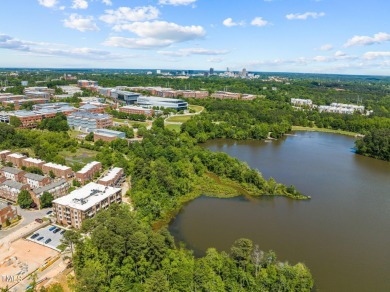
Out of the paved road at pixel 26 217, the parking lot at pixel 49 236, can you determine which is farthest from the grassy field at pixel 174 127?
the parking lot at pixel 49 236

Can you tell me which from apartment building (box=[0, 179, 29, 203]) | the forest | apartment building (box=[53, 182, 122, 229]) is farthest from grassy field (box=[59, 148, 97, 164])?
the forest

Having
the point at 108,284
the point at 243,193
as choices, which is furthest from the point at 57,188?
the point at 243,193

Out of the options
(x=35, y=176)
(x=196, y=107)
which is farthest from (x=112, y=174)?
(x=196, y=107)

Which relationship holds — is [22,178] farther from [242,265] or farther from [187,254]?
[242,265]

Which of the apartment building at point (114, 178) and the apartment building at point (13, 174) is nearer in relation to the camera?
the apartment building at point (114, 178)

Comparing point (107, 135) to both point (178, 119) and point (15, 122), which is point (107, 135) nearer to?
point (15, 122)

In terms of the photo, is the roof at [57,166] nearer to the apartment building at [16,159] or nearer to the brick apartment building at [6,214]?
the apartment building at [16,159]
